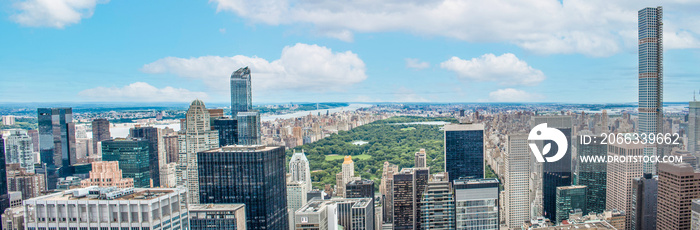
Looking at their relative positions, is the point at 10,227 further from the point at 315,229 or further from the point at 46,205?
the point at 315,229

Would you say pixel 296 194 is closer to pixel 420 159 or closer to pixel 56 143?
pixel 420 159

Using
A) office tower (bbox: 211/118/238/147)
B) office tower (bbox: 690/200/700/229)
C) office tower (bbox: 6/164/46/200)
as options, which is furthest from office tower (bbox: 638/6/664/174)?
office tower (bbox: 6/164/46/200)

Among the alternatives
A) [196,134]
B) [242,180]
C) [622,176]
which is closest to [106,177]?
[196,134]

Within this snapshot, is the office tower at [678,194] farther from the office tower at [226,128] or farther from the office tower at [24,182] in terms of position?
the office tower at [24,182]

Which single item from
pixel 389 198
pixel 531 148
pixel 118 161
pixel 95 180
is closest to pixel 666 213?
pixel 531 148

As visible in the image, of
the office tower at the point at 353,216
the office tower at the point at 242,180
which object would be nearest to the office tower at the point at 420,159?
the office tower at the point at 353,216
